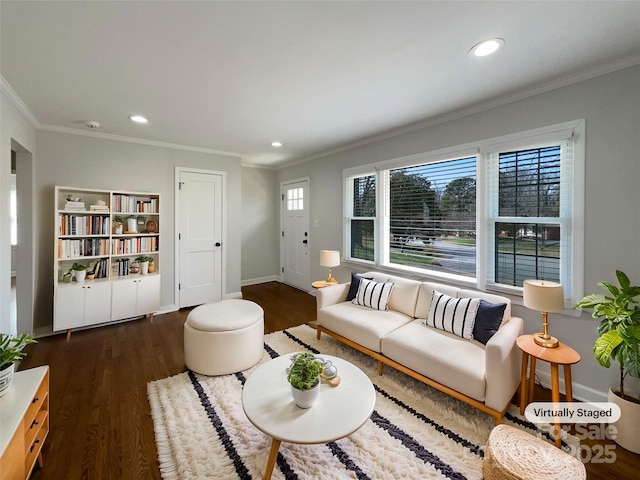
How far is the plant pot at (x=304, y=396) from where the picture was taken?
1473 millimetres

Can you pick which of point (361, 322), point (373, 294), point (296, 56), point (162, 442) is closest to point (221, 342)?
point (162, 442)

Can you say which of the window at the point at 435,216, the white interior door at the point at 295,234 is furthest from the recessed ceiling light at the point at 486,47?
the white interior door at the point at 295,234

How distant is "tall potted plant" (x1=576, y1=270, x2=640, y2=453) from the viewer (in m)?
1.58

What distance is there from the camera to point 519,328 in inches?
86.5

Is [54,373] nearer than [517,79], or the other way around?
[517,79]

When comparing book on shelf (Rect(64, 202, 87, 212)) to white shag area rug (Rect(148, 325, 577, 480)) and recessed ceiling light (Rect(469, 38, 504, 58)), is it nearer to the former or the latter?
white shag area rug (Rect(148, 325, 577, 480))

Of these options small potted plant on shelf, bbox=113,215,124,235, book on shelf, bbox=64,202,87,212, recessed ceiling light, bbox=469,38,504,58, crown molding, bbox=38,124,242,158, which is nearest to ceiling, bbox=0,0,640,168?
recessed ceiling light, bbox=469,38,504,58

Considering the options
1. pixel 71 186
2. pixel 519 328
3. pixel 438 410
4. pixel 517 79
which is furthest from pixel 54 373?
pixel 517 79

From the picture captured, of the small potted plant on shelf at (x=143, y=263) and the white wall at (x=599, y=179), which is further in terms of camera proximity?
the small potted plant on shelf at (x=143, y=263)

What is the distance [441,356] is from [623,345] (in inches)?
39.2

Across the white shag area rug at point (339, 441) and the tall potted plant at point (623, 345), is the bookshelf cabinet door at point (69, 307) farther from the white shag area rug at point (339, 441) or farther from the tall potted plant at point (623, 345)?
the tall potted plant at point (623, 345)

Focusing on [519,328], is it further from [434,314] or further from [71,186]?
[71,186]

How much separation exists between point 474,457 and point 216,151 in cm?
467

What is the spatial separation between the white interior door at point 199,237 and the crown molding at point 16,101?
1.56m
